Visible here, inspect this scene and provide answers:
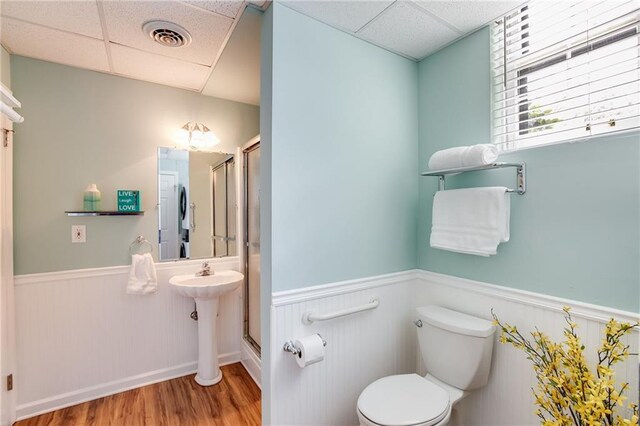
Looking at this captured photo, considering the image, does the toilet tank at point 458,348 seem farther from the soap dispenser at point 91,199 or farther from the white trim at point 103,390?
the soap dispenser at point 91,199

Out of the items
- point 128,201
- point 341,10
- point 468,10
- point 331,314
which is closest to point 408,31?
point 468,10

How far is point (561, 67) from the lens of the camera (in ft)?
4.57

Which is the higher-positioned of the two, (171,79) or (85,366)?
(171,79)

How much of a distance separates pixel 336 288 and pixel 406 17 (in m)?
1.47

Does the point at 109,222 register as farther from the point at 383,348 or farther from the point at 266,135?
the point at 383,348

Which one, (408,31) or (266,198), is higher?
(408,31)

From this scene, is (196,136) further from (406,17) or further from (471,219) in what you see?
(471,219)

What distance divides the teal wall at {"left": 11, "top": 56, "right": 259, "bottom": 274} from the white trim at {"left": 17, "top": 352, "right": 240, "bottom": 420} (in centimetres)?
86

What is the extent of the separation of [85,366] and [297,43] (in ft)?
8.31

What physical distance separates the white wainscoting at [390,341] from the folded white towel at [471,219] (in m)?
0.27

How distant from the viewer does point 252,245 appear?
2605mm

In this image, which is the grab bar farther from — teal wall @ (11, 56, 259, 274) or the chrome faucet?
teal wall @ (11, 56, 259, 274)

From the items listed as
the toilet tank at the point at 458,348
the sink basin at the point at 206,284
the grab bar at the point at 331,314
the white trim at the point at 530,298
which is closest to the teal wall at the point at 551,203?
the white trim at the point at 530,298

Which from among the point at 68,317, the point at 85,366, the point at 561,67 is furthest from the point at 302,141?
the point at 85,366
